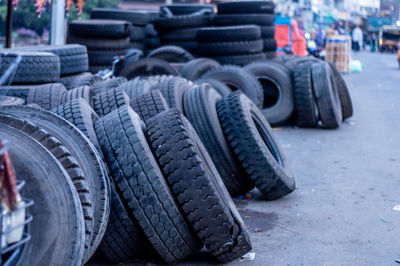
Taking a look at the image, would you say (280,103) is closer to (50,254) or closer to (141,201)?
(141,201)

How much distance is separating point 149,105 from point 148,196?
155 cm

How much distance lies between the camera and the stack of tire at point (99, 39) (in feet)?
38.9

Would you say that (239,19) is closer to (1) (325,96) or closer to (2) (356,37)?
(1) (325,96)

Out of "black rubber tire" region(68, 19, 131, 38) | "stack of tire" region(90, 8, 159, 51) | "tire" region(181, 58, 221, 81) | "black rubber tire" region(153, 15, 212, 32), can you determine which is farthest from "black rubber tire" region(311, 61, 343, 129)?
"stack of tire" region(90, 8, 159, 51)

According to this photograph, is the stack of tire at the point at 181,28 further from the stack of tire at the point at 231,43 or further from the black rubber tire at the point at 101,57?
the black rubber tire at the point at 101,57

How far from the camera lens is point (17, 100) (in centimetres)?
570

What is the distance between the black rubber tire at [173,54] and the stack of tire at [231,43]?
18.5 inches

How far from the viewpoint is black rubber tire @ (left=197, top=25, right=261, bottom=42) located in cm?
1269

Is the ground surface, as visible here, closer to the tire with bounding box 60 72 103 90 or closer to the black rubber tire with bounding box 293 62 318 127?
the black rubber tire with bounding box 293 62 318 127

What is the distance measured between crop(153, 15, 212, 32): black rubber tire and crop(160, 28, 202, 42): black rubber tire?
10 centimetres

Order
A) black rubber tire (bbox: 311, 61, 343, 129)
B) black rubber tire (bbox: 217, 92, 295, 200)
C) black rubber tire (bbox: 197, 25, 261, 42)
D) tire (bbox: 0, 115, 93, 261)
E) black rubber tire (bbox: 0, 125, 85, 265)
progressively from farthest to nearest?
black rubber tire (bbox: 197, 25, 261, 42), black rubber tire (bbox: 311, 61, 343, 129), black rubber tire (bbox: 217, 92, 295, 200), tire (bbox: 0, 115, 93, 261), black rubber tire (bbox: 0, 125, 85, 265)

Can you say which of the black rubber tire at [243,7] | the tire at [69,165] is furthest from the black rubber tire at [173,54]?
the tire at [69,165]

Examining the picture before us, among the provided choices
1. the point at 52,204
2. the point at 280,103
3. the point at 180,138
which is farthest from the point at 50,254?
the point at 280,103

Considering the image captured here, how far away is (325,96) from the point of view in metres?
10.1
